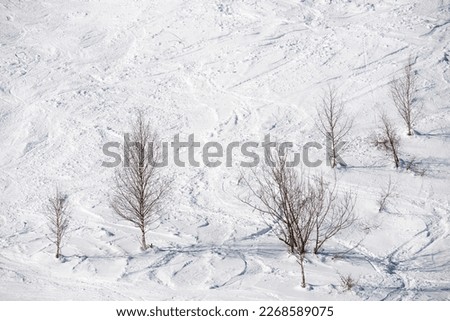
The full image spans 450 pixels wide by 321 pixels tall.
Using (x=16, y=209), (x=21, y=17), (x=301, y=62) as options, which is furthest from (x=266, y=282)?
(x=21, y=17)

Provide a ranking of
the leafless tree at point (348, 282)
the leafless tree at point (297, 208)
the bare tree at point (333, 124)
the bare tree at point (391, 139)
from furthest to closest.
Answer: the bare tree at point (333, 124)
the bare tree at point (391, 139)
the leafless tree at point (348, 282)
the leafless tree at point (297, 208)

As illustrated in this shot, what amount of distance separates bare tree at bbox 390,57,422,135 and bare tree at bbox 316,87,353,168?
2.52 m

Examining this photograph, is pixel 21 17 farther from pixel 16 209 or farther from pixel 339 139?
pixel 339 139

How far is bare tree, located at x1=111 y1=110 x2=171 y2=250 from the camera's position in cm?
1997

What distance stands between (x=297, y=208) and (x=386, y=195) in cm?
653

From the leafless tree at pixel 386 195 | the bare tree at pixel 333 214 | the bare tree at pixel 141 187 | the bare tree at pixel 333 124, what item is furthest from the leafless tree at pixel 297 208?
the bare tree at pixel 141 187

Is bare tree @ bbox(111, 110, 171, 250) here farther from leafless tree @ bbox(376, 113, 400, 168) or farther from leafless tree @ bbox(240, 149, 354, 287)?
leafless tree @ bbox(376, 113, 400, 168)

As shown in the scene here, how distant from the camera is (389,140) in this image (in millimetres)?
24047

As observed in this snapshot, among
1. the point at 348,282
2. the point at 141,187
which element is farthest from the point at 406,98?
the point at 141,187

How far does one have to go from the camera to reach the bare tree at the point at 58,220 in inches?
808

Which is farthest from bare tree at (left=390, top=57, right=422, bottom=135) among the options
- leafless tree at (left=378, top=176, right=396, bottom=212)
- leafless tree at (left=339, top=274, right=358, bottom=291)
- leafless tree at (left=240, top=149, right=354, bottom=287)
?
leafless tree at (left=339, top=274, right=358, bottom=291)

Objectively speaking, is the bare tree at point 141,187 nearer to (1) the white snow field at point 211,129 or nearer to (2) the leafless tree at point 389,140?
(1) the white snow field at point 211,129

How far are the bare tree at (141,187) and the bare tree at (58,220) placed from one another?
2.11 meters
